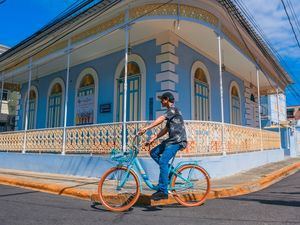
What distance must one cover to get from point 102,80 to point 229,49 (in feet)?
17.1

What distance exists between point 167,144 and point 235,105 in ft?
36.4

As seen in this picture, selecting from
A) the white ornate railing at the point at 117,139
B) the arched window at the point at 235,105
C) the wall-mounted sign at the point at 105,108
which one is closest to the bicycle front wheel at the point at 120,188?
the white ornate railing at the point at 117,139

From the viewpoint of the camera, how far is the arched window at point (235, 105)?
582 inches

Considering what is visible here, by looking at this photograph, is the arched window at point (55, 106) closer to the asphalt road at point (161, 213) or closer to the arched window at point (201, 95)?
the arched window at point (201, 95)

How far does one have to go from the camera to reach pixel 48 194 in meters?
6.83

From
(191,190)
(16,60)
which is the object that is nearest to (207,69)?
(191,190)

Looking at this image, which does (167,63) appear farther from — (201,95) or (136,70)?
(201,95)

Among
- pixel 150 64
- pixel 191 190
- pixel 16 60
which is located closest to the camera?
pixel 191 190

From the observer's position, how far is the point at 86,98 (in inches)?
496

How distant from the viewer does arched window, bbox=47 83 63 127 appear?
14078mm

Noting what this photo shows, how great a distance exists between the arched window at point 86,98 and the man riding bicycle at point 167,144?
292 inches

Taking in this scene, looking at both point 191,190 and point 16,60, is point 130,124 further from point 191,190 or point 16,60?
point 16,60

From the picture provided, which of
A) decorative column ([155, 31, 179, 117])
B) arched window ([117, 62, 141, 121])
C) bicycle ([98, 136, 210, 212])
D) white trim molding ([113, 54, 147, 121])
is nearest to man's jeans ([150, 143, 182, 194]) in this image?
bicycle ([98, 136, 210, 212])

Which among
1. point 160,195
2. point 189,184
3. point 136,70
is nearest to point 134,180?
point 160,195
